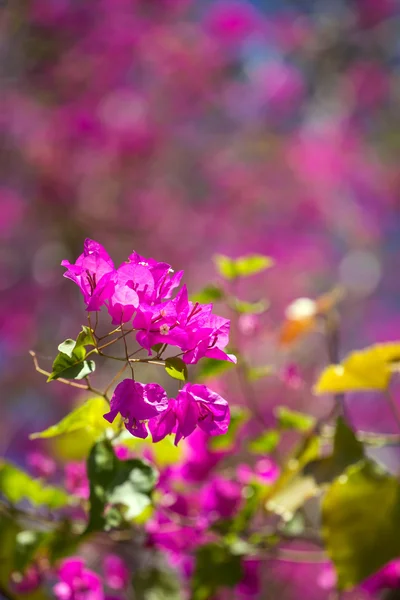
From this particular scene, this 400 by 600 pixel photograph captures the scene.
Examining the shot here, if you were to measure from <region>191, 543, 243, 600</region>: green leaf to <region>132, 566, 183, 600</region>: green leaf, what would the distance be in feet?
0.12

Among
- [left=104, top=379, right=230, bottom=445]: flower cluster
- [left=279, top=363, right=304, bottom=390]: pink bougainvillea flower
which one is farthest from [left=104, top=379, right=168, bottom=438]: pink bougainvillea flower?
[left=279, top=363, right=304, bottom=390]: pink bougainvillea flower

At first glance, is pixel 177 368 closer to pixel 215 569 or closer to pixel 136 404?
pixel 136 404

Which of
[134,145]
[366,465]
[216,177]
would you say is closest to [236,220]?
[216,177]

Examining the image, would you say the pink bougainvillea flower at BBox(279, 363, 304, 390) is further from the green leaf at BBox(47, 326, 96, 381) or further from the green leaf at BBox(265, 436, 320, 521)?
the green leaf at BBox(47, 326, 96, 381)

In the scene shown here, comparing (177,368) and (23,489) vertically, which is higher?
(177,368)

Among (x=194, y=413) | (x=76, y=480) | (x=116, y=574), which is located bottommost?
(x=116, y=574)

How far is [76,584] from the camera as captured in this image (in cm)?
59

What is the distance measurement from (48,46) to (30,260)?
28.1 inches

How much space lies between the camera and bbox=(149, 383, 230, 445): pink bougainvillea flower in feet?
1.19

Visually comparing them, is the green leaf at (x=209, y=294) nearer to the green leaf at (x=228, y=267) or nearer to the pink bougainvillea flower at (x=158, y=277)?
the green leaf at (x=228, y=267)

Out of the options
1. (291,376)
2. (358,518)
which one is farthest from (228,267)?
(358,518)

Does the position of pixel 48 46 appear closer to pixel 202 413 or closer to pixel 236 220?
pixel 236 220

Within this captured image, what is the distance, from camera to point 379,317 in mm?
2916

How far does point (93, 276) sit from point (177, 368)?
0.06 meters
